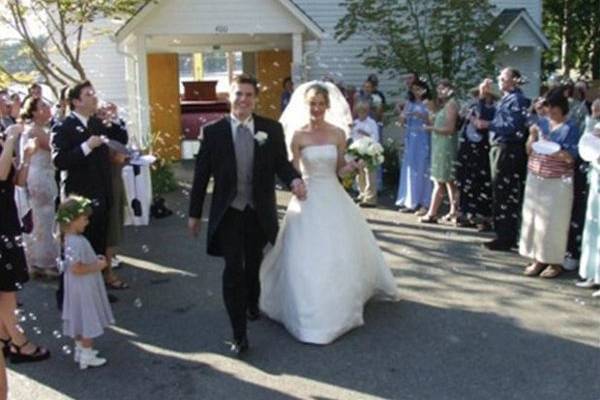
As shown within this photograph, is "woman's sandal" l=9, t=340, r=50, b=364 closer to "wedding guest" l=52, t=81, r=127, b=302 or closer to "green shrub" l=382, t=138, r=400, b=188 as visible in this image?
"wedding guest" l=52, t=81, r=127, b=302

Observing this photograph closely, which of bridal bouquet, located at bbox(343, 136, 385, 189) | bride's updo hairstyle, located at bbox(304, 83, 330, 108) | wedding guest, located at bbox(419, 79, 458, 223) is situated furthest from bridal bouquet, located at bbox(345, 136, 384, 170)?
wedding guest, located at bbox(419, 79, 458, 223)

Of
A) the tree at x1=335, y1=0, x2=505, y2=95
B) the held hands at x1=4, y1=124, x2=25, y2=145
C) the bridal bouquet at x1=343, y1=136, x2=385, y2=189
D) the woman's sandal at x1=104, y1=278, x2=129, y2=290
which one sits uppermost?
the tree at x1=335, y1=0, x2=505, y2=95

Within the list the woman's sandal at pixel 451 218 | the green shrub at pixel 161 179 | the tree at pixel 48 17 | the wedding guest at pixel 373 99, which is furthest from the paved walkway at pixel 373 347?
the tree at pixel 48 17

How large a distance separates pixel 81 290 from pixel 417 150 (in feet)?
23.8

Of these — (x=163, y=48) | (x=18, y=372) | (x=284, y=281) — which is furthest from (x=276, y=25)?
(x=18, y=372)

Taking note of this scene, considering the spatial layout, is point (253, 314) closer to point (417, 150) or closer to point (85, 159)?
point (85, 159)

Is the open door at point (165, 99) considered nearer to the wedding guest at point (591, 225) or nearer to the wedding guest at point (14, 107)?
the wedding guest at point (14, 107)

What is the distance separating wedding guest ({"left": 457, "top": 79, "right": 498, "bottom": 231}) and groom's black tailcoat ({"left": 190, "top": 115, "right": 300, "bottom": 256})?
4.70m

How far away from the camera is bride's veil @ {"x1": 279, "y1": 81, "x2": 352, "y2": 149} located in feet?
22.4

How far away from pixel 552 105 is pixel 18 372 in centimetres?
568

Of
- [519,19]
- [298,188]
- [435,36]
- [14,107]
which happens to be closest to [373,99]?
[435,36]

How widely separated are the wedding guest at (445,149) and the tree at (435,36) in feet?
19.8

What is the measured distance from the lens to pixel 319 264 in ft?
20.9

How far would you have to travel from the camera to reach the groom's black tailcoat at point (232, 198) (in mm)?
5953
